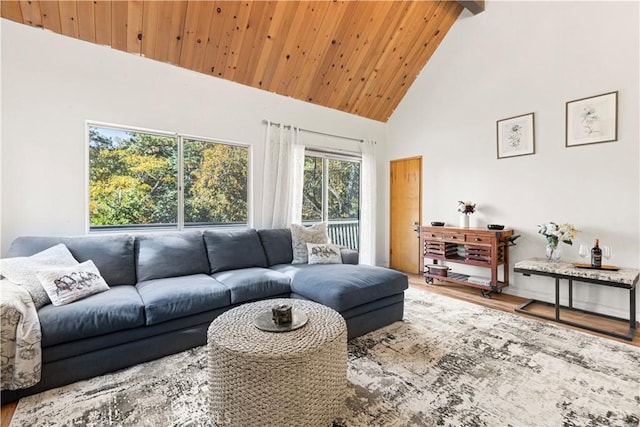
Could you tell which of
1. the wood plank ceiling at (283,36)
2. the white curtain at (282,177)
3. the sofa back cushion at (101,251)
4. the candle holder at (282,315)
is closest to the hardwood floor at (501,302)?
the sofa back cushion at (101,251)

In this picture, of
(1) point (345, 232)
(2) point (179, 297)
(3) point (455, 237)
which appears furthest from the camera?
(1) point (345, 232)

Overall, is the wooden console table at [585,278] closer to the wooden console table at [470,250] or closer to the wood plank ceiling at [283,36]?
the wooden console table at [470,250]

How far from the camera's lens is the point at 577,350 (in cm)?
225

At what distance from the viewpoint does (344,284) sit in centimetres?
244

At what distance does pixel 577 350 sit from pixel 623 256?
1355mm

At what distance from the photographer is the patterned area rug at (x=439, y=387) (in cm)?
154

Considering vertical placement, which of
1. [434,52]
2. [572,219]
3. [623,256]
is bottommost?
[623,256]

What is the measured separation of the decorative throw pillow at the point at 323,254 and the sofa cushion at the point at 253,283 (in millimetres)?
572

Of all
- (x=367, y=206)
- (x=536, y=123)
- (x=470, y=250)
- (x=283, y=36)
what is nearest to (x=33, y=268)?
(x=283, y=36)

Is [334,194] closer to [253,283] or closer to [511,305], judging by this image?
[253,283]

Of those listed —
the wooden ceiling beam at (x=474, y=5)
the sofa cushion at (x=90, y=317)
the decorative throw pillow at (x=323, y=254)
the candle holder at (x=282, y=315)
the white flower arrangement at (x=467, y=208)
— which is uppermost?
the wooden ceiling beam at (x=474, y=5)

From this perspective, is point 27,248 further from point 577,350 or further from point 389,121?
point 389,121

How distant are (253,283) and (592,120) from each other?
3.80 m

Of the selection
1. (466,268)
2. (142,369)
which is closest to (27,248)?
(142,369)
